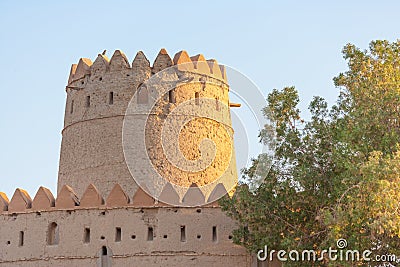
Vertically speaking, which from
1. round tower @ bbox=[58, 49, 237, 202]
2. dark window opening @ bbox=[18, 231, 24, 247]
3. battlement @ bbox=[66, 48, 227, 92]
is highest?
battlement @ bbox=[66, 48, 227, 92]

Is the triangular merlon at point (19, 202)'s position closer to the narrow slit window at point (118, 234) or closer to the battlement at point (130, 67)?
the narrow slit window at point (118, 234)

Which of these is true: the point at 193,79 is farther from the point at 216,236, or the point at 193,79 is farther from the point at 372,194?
the point at 372,194

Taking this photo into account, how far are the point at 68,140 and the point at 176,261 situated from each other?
7421 millimetres

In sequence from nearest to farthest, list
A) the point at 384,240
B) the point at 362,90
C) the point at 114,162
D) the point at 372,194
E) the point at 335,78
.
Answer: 1. the point at 372,194
2. the point at 384,240
3. the point at 362,90
4. the point at 335,78
5. the point at 114,162

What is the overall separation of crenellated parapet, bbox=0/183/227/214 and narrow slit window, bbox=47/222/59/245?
0.54 m

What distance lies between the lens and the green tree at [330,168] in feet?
56.9

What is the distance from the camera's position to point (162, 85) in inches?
992

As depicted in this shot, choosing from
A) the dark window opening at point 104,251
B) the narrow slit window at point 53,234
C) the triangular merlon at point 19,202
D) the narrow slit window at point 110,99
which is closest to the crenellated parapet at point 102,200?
the triangular merlon at point 19,202

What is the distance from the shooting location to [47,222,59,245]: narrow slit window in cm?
2158

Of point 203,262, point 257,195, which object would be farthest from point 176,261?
point 257,195

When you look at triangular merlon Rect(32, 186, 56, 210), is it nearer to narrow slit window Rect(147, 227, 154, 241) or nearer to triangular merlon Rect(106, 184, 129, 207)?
triangular merlon Rect(106, 184, 129, 207)

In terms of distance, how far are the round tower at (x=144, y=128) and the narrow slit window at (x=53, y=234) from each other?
2.64 meters

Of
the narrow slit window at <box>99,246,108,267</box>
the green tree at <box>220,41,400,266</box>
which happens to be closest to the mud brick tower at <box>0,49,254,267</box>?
the narrow slit window at <box>99,246,108,267</box>

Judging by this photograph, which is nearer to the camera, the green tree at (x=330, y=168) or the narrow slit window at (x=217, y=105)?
the green tree at (x=330, y=168)
